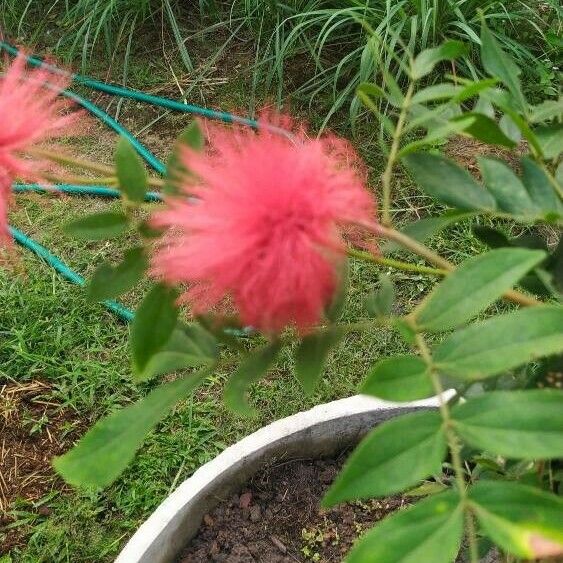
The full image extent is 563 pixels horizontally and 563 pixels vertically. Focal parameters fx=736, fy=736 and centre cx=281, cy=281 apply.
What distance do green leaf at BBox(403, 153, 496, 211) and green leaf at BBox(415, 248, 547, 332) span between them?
0.28ft

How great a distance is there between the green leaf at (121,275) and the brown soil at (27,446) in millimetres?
910

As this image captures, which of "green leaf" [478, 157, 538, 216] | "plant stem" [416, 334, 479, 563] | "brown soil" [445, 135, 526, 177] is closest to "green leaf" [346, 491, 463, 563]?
"plant stem" [416, 334, 479, 563]

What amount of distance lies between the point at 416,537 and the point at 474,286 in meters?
0.15

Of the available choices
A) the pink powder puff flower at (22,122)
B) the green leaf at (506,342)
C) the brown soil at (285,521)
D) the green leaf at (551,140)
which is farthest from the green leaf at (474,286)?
the brown soil at (285,521)

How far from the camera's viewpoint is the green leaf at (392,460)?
387mm

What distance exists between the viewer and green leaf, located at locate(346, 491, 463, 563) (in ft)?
1.23

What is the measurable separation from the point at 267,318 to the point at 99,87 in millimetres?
1895

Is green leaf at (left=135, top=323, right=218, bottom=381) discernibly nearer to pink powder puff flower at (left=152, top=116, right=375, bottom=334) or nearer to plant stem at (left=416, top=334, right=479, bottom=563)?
pink powder puff flower at (left=152, top=116, right=375, bottom=334)

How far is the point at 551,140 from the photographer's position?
557mm

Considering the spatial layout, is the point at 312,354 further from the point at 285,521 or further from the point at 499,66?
the point at 285,521

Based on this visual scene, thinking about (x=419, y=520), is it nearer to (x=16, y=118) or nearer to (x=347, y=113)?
(x=16, y=118)


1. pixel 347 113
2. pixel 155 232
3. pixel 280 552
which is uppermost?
pixel 155 232

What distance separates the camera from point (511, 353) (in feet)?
1.35

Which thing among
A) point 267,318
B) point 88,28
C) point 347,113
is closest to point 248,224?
point 267,318
